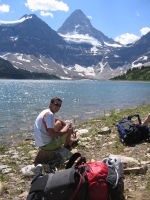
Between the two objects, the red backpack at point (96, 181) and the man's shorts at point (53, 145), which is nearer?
the red backpack at point (96, 181)

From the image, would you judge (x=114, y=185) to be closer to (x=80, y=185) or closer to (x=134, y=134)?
(x=80, y=185)

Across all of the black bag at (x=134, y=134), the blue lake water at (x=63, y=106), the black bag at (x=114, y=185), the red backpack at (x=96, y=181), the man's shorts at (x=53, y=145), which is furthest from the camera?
the blue lake water at (x=63, y=106)

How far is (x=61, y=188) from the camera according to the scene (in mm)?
Answer: 4297

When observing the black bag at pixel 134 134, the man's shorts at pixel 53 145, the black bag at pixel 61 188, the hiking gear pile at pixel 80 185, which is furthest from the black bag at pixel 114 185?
the black bag at pixel 134 134

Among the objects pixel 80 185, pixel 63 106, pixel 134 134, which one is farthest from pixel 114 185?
pixel 63 106

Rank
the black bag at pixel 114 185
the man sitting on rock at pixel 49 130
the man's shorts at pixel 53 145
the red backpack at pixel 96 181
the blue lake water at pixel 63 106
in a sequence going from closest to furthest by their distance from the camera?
the red backpack at pixel 96 181 < the black bag at pixel 114 185 < the man sitting on rock at pixel 49 130 < the man's shorts at pixel 53 145 < the blue lake water at pixel 63 106

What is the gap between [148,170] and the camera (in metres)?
6.33

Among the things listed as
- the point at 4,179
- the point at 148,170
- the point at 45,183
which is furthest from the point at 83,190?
the point at 4,179

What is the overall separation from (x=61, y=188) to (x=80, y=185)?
0.35 meters

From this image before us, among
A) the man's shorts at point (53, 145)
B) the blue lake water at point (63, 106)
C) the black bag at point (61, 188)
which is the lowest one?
the blue lake water at point (63, 106)

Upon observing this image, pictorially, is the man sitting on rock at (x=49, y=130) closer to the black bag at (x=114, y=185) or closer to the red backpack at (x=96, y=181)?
the red backpack at (x=96, y=181)

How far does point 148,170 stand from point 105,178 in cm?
220

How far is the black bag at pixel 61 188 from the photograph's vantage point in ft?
14.0

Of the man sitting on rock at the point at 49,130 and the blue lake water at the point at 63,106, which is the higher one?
the man sitting on rock at the point at 49,130
